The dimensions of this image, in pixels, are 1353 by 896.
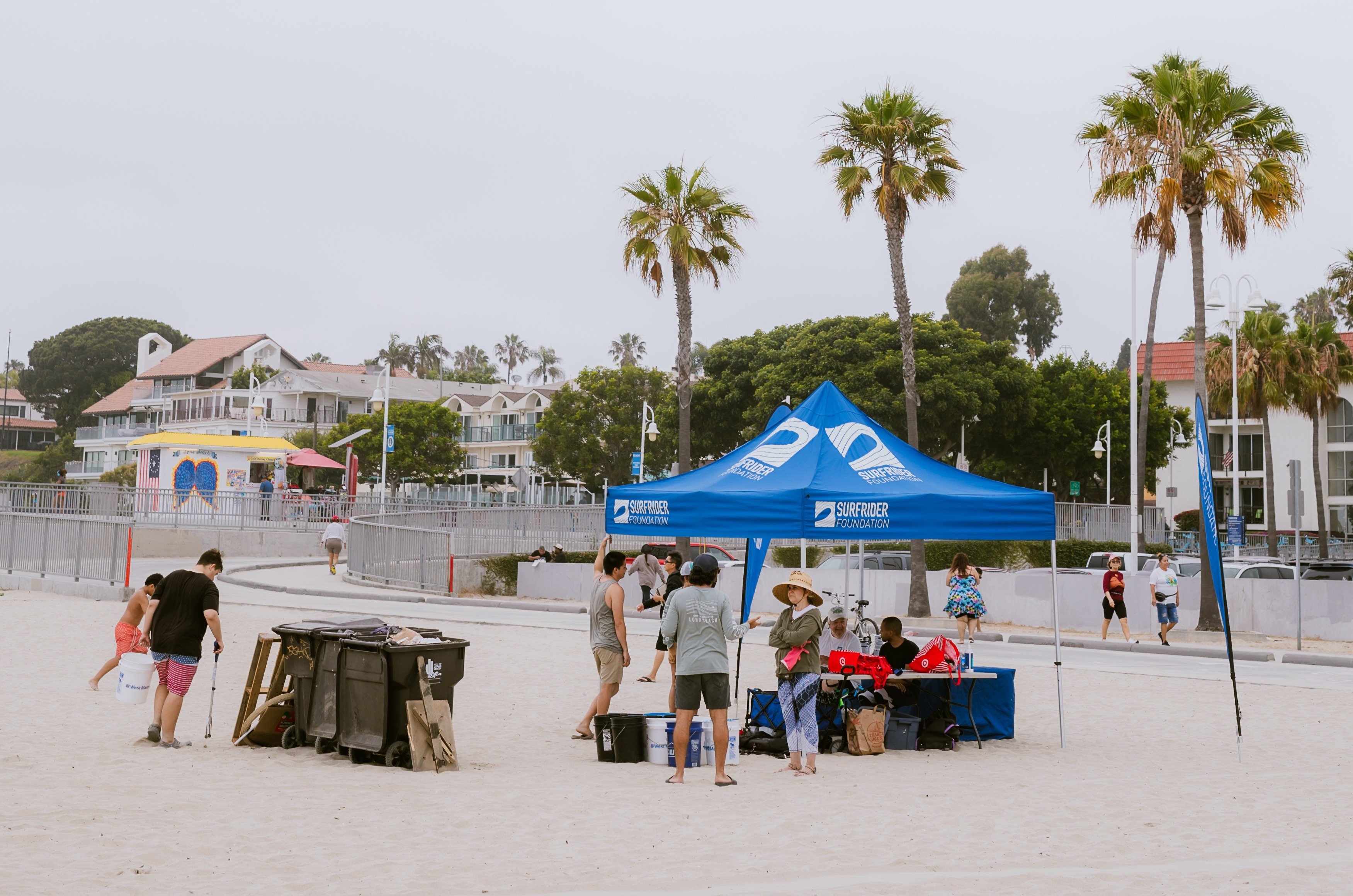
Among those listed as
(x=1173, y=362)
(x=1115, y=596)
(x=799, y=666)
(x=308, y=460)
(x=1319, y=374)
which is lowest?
(x=799, y=666)

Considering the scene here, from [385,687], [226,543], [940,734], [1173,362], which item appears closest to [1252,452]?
[1173,362]

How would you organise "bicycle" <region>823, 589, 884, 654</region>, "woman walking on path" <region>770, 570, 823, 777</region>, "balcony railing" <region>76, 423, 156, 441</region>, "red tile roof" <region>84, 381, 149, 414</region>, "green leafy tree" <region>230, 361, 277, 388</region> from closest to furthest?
"woman walking on path" <region>770, 570, 823, 777</region> → "bicycle" <region>823, 589, 884, 654</region> → "balcony railing" <region>76, 423, 156, 441</region> → "green leafy tree" <region>230, 361, 277, 388</region> → "red tile roof" <region>84, 381, 149, 414</region>

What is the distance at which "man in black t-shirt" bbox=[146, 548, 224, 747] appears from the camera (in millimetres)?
9852

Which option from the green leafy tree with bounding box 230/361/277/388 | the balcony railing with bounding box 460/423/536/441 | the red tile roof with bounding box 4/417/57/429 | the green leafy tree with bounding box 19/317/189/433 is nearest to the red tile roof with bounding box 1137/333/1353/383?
the balcony railing with bounding box 460/423/536/441

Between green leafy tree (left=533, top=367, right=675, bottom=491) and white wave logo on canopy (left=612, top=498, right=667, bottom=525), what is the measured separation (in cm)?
5695

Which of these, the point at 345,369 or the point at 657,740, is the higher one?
the point at 345,369

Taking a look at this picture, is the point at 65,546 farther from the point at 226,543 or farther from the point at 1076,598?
the point at 1076,598

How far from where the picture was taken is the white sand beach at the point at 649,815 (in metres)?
6.50

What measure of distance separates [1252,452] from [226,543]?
5457 centimetres

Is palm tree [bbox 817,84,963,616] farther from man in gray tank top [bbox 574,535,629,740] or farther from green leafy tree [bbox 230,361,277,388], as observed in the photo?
green leafy tree [bbox 230,361,277,388]

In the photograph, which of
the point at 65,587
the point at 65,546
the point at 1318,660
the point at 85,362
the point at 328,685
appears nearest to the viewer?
the point at 328,685

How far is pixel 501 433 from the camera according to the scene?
290 ft

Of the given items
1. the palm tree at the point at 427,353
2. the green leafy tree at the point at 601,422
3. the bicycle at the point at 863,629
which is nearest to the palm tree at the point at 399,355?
the palm tree at the point at 427,353

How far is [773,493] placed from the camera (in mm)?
11109
